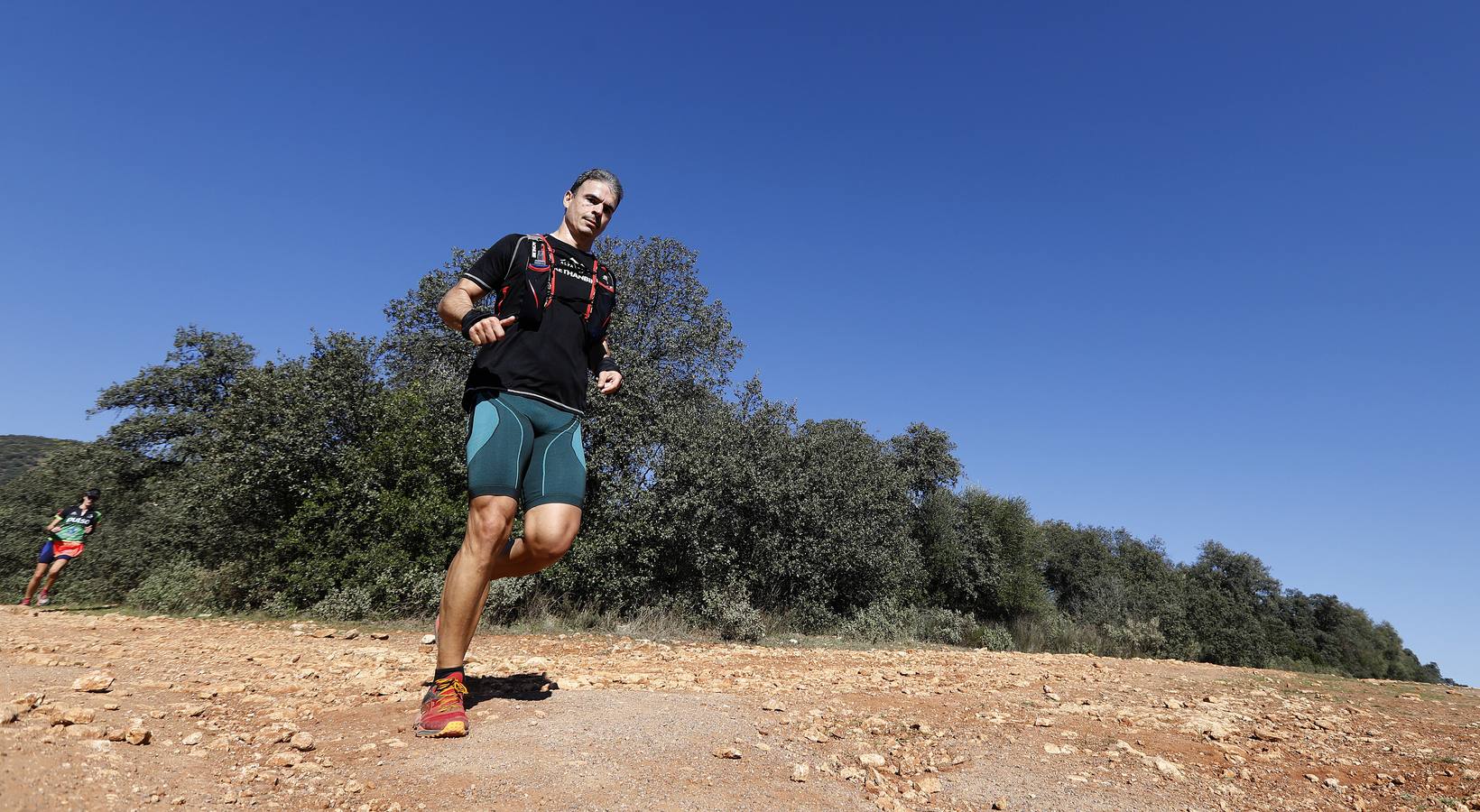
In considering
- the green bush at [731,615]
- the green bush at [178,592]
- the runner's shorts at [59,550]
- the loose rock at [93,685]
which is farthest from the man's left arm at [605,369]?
the runner's shorts at [59,550]

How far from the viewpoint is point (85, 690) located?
9.55ft

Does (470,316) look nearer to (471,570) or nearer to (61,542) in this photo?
(471,570)

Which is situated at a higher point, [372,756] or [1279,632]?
[372,756]

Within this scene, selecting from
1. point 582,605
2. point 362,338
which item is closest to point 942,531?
point 582,605

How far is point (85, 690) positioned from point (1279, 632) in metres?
46.2

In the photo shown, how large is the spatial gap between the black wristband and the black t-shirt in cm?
12

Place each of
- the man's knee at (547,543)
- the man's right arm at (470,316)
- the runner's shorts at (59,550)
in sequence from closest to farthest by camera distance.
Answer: the man's right arm at (470,316), the man's knee at (547,543), the runner's shorts at (59,550)

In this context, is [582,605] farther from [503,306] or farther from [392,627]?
[503,306]

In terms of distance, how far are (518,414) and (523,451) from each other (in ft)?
0.56

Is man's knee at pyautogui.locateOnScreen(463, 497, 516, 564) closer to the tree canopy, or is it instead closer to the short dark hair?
the short dark hair

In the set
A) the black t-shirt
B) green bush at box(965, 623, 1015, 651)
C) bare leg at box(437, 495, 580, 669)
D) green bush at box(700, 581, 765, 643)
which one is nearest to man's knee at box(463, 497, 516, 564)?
bare leg at box(437, 495, 580, 669)

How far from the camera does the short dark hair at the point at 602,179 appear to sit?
11.4 feet

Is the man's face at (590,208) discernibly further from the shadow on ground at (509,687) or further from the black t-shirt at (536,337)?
the shadow on ground at (509,687)

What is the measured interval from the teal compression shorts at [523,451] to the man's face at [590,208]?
39.1 inches
